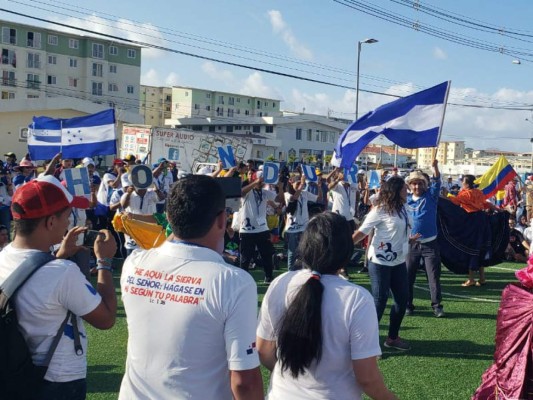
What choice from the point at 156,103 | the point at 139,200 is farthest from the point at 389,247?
the point at 156,103

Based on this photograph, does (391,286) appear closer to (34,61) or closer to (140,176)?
(140,176)

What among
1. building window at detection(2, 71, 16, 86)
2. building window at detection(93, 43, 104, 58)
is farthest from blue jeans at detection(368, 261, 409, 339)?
building window at detection(93, 43, 104, 58)

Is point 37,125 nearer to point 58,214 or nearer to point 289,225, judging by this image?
point 289,225

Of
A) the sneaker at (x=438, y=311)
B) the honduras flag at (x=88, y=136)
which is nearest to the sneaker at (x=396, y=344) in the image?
the sneaker at (x=438, y=311)

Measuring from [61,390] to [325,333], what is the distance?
1.26 meters

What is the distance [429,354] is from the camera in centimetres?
661

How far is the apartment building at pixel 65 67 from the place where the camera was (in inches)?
2586

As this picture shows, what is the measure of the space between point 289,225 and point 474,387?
572 centimetres

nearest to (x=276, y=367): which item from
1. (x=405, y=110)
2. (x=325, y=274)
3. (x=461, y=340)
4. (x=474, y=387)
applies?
(x=325, y=274)

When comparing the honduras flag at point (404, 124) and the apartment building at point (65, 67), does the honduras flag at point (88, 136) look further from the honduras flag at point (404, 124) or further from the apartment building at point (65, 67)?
the apartment building at point (65, 67)

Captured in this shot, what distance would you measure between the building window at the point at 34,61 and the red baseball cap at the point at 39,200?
7035 centimetres

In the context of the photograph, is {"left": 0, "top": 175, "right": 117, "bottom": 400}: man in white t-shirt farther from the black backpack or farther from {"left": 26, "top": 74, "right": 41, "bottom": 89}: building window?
{"left": 26, "top": 74, "right": 41, "bottom": 89}: building window

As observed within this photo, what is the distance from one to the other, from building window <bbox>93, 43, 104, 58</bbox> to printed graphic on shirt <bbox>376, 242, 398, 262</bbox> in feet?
230

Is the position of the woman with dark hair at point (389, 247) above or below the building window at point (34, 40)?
below
